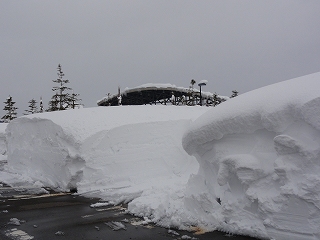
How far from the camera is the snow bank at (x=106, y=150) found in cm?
1020

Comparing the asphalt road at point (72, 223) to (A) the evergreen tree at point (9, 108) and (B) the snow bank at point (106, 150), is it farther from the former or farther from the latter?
(A) the evergreen tree at point (9, 108)

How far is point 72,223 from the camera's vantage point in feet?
21.2

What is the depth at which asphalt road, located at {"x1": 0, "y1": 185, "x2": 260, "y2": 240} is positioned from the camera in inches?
218

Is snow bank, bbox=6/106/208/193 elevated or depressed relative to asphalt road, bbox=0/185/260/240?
elevated

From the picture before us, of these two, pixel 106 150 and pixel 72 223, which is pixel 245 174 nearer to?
pixel 72 223

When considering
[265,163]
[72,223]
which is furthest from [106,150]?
[265,163]

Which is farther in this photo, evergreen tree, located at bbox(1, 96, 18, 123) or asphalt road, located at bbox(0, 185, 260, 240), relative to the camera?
evergreen tree, located at bbox(1, 96, 18, 123)

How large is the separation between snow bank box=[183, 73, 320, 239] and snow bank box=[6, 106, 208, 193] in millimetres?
3530

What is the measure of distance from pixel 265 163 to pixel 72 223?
4.02 m

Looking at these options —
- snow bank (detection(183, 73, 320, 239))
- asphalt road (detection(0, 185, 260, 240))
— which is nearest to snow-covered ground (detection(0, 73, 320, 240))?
snow bank (detection(183, 73, 320, 239))

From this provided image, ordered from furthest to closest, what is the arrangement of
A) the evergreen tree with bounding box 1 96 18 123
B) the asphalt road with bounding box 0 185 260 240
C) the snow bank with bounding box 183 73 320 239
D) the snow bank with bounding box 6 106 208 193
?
1. the evergreen tree with bounding box 1 96 18 123
2. the snow bank with bounding box 6 106 208 193
3. the asphalt road with bounding box 0 185 260 240
4. the snow bank with bounding box 183 73 320 239

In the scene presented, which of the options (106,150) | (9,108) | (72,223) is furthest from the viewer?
(9,108)

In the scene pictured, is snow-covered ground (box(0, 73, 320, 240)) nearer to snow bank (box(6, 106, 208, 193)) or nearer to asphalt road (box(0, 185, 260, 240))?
snow bank (box(6, 106, 208, 193))

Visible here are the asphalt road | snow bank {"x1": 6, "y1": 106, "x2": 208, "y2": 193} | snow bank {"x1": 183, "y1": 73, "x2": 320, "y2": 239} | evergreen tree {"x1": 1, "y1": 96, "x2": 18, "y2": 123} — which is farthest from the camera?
evergreen tree {"x1": 1, "y1": 96, "x2": 18, "y2": 123}
